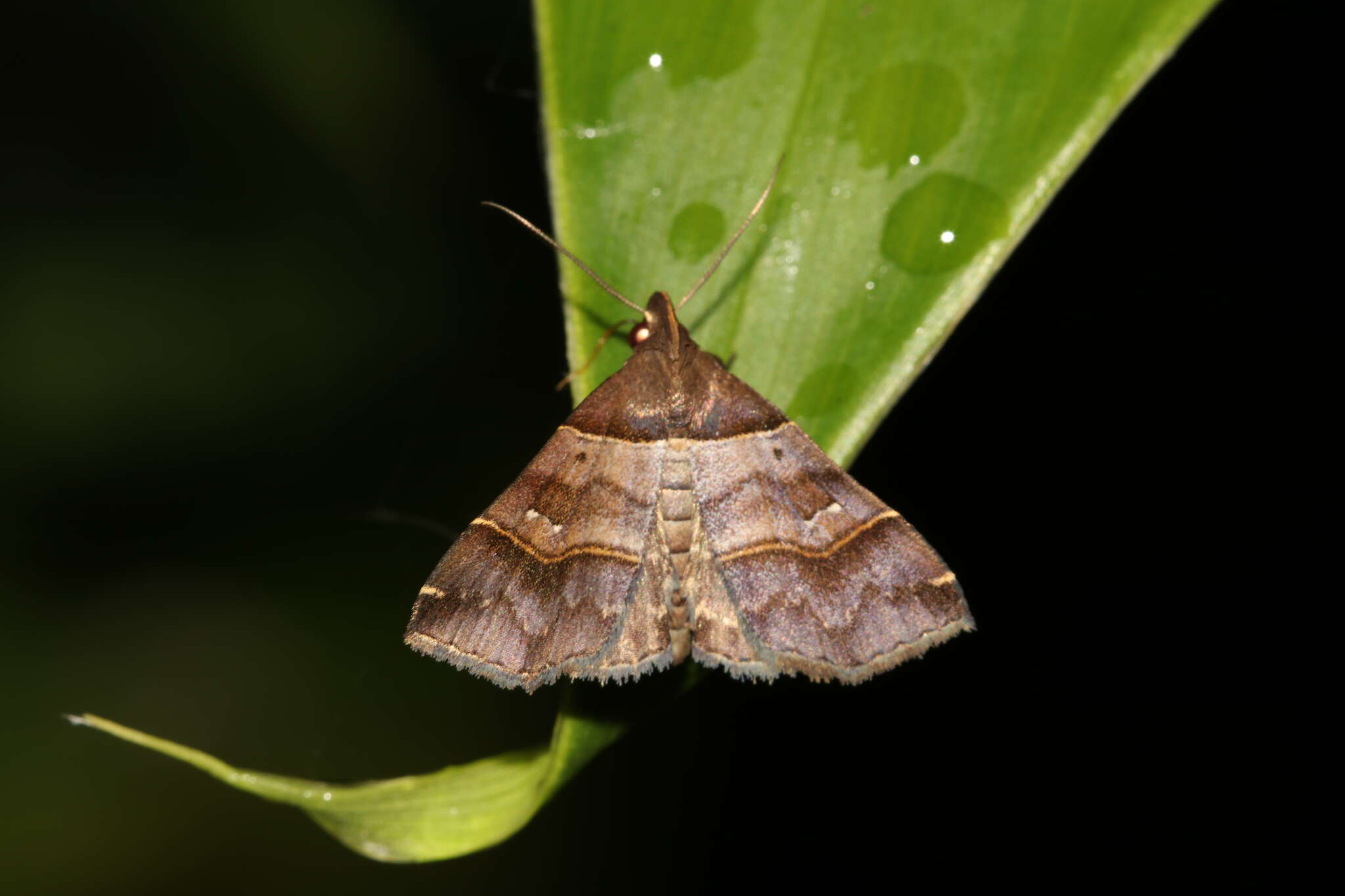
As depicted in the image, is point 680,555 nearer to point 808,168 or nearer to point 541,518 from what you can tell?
point 541,518

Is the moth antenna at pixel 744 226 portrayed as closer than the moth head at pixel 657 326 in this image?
Yes

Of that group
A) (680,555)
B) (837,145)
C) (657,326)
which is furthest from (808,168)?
(680,555)

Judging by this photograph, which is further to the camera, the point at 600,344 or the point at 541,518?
the point at 541,518

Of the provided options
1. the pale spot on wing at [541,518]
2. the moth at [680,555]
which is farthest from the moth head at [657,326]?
the pale spot on wing at [541,518]

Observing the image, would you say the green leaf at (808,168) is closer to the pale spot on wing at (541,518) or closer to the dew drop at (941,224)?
the dew drop at (941,224)

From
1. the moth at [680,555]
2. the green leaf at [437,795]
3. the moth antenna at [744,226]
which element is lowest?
the green leaf at [437,795]

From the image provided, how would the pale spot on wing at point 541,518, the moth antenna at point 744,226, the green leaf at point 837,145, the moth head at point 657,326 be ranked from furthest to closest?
the pale spot on wing at point 541,518 < the moth head at point 657,326 < the moth antenna at point 744,226 < the green leaf at point 837,145

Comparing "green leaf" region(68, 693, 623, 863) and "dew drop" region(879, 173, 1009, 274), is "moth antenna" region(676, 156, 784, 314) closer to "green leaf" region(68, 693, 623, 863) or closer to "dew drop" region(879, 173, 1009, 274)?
"dew drop" region(879, 173, 1009, 274)

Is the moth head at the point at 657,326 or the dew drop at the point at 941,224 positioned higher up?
the moth head at the point at 657,326
